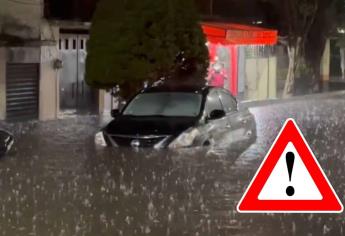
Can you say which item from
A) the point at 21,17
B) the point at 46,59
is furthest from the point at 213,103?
the point at 46,59

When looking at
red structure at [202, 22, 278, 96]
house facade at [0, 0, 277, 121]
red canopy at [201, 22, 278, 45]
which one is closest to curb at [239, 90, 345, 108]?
red structure at [202, 22, 278, 96]

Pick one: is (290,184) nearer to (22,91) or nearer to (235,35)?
(22,91)

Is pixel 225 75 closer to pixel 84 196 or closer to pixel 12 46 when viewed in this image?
pixel 12 46

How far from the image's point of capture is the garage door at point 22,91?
22.6 metres

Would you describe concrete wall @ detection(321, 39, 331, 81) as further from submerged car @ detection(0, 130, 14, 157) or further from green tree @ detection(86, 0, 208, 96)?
submerged car @ detection(0, 130, 14, 157)

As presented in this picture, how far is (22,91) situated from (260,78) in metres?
15.4

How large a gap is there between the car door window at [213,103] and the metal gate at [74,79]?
10.6 m

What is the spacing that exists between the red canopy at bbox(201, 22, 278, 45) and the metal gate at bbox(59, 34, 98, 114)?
4172 millimetres

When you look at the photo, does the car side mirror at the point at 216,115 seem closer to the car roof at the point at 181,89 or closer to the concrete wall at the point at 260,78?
the car roof at the point at 181,89

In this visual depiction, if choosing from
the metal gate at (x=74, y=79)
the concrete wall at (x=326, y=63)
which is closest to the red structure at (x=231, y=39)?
the metal gate at (x=74, y=79)

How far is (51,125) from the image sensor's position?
73.3 feet

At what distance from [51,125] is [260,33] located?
452 inches

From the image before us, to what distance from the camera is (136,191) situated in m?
10.9

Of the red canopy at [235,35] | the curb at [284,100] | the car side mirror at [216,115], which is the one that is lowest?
the curb at [284,100]
